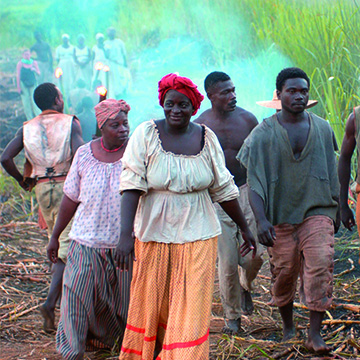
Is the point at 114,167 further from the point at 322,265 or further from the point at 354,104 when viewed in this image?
the point at 354,104

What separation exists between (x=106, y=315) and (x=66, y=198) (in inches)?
36.2

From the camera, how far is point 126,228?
12.5ft

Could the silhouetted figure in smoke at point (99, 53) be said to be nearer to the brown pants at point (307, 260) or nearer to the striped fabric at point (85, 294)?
the striped fabric at point (85, 294)

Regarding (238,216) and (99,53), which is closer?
(238,216)

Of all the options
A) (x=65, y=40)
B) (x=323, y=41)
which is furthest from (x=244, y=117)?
(x=65, y=40)

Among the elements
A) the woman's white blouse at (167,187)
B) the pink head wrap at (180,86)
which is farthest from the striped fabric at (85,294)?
the pink head wrap at (180,86)

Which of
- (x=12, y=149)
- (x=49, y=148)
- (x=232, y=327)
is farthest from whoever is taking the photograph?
(x=12, y=149)

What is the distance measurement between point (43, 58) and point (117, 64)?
1.43 m

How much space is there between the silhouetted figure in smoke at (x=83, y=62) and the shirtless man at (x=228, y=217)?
5.51 meters

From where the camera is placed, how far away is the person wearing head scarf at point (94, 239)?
14.6 ft

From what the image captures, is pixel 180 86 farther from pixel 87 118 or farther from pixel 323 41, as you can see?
pixel 87 118

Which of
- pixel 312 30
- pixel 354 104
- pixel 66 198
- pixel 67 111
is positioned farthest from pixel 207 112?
pixel 67 111

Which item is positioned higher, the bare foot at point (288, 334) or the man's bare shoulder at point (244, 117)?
the man's bare shoulder at point (244, 117)

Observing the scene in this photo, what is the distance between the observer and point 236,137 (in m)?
5.59
